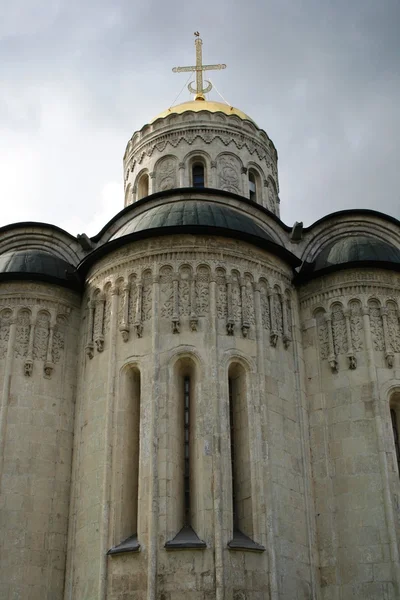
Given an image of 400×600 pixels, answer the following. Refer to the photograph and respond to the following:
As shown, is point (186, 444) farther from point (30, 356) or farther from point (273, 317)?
point (30, 356)

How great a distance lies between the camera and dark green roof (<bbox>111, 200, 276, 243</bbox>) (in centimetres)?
1636

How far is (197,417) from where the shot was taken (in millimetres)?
14281

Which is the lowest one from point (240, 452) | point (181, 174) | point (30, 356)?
point (240, 452)

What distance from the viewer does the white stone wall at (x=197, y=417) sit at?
1312 cm

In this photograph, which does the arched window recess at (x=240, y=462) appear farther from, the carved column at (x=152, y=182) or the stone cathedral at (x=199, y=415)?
the carved column at (x=152, y=182)

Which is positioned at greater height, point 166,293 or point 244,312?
point 166,293

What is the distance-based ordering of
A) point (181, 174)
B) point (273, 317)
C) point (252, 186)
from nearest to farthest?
point (273, 317), point (181, 174), point (252, 186)

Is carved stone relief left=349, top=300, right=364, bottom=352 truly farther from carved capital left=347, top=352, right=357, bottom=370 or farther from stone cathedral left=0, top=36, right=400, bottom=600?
carved capital left=347, top=352, right=357, bottom=370

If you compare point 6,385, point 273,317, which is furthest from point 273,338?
point 6,385

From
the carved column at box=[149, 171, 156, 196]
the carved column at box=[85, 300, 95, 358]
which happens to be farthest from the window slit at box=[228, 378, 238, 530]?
the carved column at box=[149, 171, 156, 196]

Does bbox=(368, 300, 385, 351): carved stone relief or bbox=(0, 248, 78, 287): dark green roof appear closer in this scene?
bbox=(368, 300, 385, 351): carved stone relief

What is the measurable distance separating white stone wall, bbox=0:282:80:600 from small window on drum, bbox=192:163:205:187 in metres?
5.99

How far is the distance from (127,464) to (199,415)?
168 cm

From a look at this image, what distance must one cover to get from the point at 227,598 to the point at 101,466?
3.48 metres
